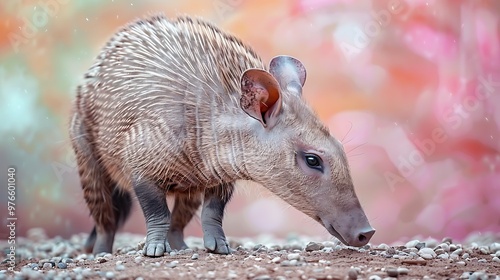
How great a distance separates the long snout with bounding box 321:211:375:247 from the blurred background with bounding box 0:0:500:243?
11.2 feet

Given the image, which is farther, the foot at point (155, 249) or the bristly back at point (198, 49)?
the bristly back at point (198, 49)

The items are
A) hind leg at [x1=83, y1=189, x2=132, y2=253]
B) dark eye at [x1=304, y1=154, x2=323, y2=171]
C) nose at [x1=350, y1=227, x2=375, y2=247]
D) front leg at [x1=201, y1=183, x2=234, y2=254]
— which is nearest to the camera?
nose at [x1=350, y1=227, x2=375, y2=247]

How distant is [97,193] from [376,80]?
349cm

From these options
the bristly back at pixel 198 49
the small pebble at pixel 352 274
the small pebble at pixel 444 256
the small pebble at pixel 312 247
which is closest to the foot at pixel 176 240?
the small pebble at pixel 312 247

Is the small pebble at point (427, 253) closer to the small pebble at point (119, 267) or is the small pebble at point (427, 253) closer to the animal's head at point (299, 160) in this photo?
the animal's head at point (299, 160)

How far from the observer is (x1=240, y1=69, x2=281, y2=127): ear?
517 centimetres

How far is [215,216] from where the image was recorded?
234 inches

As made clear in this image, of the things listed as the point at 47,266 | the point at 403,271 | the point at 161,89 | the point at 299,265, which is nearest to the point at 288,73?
the point at 161,89

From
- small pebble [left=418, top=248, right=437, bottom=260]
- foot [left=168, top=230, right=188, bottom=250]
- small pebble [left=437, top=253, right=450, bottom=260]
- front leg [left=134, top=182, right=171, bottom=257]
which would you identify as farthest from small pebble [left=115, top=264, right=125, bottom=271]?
small pebble [left=437, top=253, right=450, bottom=260]

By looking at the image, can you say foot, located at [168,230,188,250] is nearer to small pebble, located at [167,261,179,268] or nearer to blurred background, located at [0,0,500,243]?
small pebble, located at [167,261,179,268]

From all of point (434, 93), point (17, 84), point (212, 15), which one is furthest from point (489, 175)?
point (17, 84)

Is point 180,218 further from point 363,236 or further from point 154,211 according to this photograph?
point 363,236

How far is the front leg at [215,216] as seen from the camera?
19.0 feet

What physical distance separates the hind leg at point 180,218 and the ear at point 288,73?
53.3 inches
